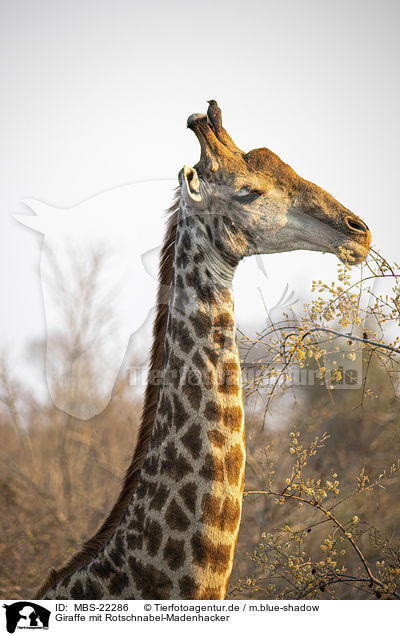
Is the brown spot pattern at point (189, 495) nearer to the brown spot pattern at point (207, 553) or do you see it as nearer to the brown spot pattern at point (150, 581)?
the brown spot pattern at point (207, 553)

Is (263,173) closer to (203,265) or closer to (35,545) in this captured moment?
(203,265)

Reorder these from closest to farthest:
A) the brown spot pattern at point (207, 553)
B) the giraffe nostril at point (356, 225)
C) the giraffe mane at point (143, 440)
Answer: the brown spot pattern at point (207, 553) → the giraffe nostril at point (356, 225) → the giraffe mane at point (143, 440)

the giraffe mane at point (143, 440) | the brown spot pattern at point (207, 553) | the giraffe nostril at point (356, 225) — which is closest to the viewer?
the brown spot pattern at point (207, 553)

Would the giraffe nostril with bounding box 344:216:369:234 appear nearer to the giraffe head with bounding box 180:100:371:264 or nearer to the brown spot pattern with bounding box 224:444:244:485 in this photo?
the giraffe head with bounding box 180:100:371:264

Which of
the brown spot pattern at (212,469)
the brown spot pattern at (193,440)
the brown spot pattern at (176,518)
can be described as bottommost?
the brown spot pattern at (176,518)

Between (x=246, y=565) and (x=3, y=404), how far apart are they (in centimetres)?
277

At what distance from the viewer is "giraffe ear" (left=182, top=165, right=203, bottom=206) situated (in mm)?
2016

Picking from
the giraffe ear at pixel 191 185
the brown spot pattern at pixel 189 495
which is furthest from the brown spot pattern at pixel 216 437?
the giraffe ear at pixel 191 185

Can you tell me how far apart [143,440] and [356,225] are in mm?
1149

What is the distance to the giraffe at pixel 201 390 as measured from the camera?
1.84 m

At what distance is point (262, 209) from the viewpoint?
6.70 ft

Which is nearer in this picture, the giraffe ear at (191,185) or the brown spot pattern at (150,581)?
the brown spot pattern at (150,581)
